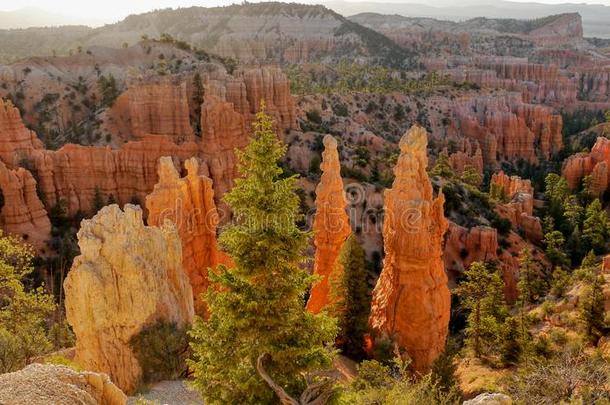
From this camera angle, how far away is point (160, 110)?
48594 millimetres

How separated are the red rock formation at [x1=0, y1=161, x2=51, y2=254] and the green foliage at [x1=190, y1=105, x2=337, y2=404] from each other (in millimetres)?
28406

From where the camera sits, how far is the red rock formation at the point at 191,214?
23281mm

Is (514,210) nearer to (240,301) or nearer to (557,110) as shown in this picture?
(240,301)

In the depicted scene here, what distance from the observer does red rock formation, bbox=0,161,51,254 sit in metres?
35.8

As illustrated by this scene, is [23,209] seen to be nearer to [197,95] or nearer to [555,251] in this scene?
[197,95]

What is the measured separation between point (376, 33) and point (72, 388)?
15411cm

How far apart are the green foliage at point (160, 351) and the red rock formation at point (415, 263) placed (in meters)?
8.95

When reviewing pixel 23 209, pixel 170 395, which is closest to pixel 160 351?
pixel 170 395

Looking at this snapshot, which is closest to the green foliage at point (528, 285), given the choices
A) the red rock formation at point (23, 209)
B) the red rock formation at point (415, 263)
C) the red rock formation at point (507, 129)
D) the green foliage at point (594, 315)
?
the green foliage at point (594, 315)

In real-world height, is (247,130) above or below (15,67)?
below

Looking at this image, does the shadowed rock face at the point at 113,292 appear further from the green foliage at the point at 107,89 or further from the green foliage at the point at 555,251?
the green foliage at the point at 107,89

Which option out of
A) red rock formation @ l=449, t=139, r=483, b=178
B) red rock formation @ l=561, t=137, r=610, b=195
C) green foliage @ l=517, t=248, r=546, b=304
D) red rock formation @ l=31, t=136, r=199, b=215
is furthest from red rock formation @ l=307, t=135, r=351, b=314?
red rock formation @ l=449, t=139, r=483, b=178

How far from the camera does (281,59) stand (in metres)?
138

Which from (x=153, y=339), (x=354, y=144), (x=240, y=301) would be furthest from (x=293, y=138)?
(x=240, y=301)
